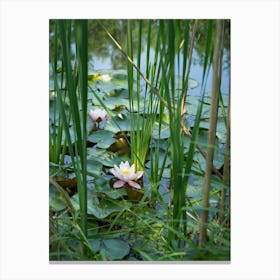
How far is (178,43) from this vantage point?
1510 millimetres

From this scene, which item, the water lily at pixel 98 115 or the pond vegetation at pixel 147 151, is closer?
the pond vegetation at pixel 147 151

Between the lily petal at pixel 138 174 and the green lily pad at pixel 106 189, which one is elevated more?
the lily petal at pixel 138 174

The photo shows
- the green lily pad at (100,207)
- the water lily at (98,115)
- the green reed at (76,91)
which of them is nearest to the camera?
the green reed at (76,91)

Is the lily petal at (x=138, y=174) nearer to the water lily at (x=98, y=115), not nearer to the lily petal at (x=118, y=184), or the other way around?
the lily petal at (x=118, y=184)

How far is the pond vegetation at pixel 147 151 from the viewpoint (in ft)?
4.85

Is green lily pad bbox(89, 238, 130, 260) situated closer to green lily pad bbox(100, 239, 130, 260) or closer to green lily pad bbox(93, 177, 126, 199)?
green lily pad bbox(100, 239, 130, 260)

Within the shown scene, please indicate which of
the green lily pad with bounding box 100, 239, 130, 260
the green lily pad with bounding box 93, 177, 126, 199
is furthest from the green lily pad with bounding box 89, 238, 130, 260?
the green lily pad with bounding box 93, 177, 126, 199

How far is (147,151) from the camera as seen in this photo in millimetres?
1644

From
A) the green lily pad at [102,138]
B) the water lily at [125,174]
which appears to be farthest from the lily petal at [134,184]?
the green lily pad at [102,138]

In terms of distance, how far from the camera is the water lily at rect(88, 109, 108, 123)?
5.52 feet

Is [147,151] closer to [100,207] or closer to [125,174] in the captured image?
[125,174]

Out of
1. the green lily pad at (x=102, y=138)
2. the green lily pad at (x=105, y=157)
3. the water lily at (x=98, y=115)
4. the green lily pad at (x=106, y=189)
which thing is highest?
the water lily at (x=98, y=115)
